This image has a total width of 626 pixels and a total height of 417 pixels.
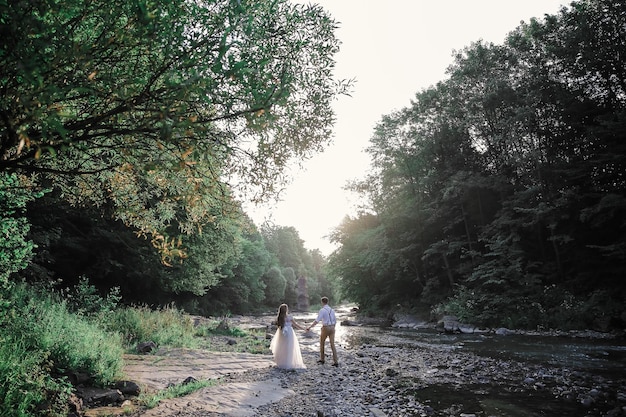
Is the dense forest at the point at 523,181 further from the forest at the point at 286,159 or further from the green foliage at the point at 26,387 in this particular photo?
the green foliage at the point at 26,387

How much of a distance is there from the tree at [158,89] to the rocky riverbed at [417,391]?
4446 mm

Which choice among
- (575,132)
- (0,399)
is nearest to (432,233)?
(575,132)

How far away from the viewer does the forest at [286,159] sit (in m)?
3.21

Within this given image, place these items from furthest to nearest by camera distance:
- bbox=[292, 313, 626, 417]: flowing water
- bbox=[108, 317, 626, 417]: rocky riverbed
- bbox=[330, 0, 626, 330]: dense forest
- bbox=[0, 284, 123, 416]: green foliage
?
bbox=[330, 0, 626, 330]: dense forest < bbox=[292, 313, 626, 417]: flowing water < bbox=[108, 317, 626, 417]: rocky riverbed < bbox=[0, 284, 123, 416]: green foliage

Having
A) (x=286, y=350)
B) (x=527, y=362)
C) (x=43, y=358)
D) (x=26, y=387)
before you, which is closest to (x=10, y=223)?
(x=43, y=358)

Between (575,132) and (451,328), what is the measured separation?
54.1ft

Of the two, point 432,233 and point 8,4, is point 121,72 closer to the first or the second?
point 8,4

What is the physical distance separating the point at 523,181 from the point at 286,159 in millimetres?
28020

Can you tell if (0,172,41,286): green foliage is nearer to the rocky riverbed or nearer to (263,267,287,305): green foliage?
the rocky riverbed

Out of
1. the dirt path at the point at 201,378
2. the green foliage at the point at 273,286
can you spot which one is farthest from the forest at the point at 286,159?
the green foliage at the point at 273,286

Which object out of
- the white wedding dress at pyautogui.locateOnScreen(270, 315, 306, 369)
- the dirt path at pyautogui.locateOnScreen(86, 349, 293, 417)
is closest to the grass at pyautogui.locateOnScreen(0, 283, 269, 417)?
the dirt path at pyautogui.locateOnScreen(86, 349, 293, 417)

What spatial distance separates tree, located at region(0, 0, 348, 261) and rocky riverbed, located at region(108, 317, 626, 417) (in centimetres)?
445

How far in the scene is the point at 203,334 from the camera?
17.4 meters

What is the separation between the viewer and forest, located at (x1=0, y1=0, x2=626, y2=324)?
10.5 feet
